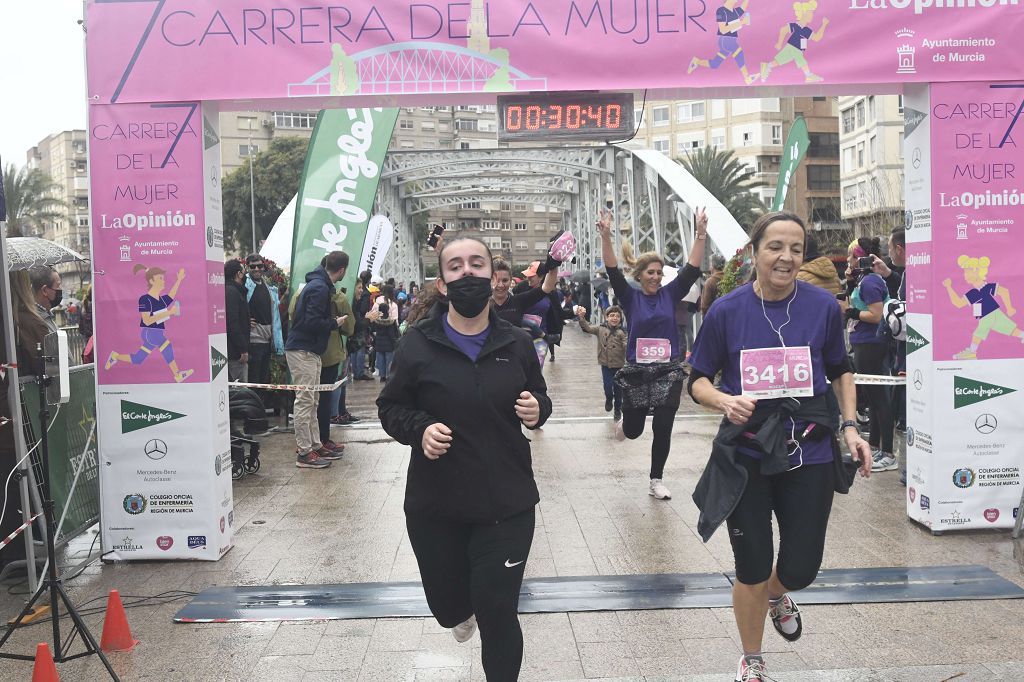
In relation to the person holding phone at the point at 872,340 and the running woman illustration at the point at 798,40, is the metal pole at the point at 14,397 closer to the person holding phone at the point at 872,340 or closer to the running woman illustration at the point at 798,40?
the running woman illustration at the point at 798,40

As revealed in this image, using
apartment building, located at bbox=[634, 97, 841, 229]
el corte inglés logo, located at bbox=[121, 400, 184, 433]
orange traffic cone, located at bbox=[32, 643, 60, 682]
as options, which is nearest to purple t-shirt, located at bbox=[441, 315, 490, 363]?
orange traffic cone, located at bbox=[32, 643, 60, 682]

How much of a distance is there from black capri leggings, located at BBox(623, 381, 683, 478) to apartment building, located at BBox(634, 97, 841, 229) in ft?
250

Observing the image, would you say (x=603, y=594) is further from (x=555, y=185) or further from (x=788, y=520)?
(x=555, y=185)

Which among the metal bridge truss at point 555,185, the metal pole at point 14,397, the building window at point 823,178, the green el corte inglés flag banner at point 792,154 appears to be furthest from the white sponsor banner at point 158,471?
the building window at point 823,178

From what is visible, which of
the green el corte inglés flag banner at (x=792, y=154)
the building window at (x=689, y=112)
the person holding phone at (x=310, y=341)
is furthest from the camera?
the building window at (x=689, y=112)

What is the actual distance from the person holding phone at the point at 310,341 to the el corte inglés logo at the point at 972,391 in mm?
5850

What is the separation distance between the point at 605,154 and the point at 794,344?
35.8 meters

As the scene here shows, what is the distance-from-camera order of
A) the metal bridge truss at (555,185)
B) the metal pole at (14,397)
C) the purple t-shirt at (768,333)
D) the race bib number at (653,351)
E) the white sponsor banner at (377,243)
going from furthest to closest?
the metal bridge truss at (555,185)
the white sponsor banner at (377,243)
the race bib number at (653,351)
the metal pole at (14,397)
the purple t-shirt at (768,333)

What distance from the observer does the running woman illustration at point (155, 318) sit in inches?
261

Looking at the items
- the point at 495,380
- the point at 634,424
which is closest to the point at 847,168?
the point at 634,424

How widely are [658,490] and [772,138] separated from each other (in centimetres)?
8596

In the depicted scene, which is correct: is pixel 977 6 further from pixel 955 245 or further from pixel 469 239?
pixel 469 239

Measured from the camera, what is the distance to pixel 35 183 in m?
66.6

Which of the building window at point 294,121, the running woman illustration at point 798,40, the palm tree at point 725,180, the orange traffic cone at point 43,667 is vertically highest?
the building window at point 294,121
